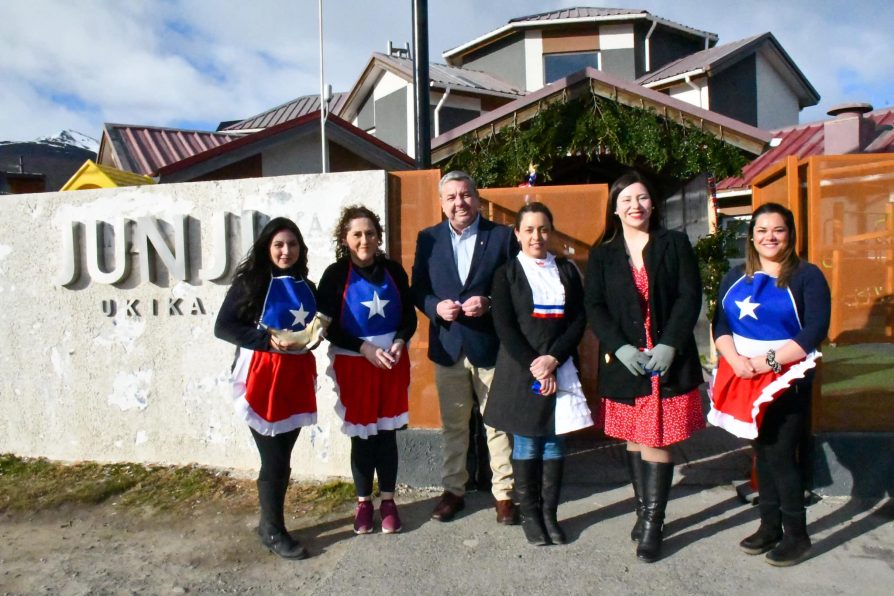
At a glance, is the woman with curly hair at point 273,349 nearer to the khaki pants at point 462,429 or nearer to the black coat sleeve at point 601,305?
the khaki pants at point 462,429

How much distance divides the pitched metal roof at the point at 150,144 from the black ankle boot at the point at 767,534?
10.3 m

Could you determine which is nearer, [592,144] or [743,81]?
[592,144]

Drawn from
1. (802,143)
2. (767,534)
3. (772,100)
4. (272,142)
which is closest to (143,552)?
(767,534)

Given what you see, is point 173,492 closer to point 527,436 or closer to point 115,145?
point 527,436

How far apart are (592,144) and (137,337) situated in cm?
513

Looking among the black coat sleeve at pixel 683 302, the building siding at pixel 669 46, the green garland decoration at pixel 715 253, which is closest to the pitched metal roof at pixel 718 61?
the building siding at pixel 669 46

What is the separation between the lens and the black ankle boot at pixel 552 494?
337cm

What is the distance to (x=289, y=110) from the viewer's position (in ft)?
78.7

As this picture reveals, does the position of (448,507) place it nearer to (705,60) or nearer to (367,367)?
(367,367)

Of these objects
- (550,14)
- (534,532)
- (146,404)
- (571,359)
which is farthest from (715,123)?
(550,14)

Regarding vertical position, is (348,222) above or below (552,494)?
above

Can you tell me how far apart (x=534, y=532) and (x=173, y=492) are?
7.59 ft

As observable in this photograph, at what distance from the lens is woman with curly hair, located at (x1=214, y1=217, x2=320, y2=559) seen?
3.33 meters

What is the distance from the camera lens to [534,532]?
11.1ft
